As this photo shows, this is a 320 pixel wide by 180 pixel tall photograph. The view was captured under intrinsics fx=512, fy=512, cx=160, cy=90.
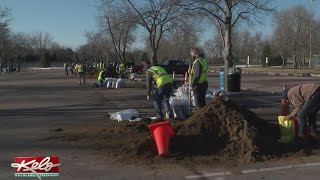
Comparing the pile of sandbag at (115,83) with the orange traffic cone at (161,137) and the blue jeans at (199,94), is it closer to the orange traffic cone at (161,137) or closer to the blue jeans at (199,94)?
the blue jeans at (199,94)

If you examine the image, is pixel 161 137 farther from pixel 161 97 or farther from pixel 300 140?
pixel 161 97

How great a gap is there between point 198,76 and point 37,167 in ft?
23.3

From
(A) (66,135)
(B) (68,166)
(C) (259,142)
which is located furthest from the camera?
(A) (66,135)

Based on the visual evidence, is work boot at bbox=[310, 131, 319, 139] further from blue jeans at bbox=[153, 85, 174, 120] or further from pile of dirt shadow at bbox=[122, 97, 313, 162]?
blue jeans at bbox=[153, 85, 174, 120]

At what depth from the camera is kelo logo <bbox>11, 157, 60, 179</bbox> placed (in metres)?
7.00

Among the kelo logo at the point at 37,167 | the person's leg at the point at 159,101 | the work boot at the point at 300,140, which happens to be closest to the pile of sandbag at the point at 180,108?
the person's leg at the point at 159,101

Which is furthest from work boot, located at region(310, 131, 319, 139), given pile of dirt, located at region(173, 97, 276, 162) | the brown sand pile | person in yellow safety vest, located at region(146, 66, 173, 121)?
person in yellow safety vest, located at region(146, 66, 173, 121)

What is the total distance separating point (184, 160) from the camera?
906 centimetres

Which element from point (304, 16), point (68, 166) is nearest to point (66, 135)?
point (68, 166)

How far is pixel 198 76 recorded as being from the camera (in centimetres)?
1337

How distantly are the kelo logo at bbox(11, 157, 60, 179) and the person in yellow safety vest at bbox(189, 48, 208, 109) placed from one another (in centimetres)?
627

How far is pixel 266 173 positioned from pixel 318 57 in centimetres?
8626

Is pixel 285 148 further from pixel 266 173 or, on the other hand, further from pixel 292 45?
pixel 292 45

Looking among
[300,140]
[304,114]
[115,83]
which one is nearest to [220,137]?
[300,140]
